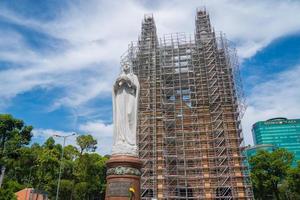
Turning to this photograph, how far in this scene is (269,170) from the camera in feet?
99.5

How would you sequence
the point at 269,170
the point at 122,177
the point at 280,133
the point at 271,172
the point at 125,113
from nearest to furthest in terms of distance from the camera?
the point at 122,177 → the point at 125,113 → the point at 271,172 → the point at 269,170 → the point at 280,133

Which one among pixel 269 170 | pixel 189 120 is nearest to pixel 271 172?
pixel 269 170

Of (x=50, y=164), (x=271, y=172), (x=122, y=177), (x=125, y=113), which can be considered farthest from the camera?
(x=271, y=172)

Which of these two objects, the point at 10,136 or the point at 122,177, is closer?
the point at 122,177

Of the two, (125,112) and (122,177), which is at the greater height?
(125,112)

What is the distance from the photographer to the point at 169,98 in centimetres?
3366

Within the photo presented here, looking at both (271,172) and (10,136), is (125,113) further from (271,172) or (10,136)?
(271,172)

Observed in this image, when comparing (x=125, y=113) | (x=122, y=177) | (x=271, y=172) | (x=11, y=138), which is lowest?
(x=122, y=177)

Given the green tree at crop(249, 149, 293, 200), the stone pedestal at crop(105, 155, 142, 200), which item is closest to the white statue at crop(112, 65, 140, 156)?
the stone pedestal at crop(105, 155, 142, 200)

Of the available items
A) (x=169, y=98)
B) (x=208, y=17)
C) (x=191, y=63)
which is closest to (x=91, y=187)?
(x=169, y=98)

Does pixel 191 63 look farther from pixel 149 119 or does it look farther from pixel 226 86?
pixel 149 119

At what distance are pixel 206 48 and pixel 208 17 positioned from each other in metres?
5.30

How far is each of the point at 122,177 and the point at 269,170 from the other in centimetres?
2490

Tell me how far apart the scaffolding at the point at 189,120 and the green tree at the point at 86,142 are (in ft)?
16.6
